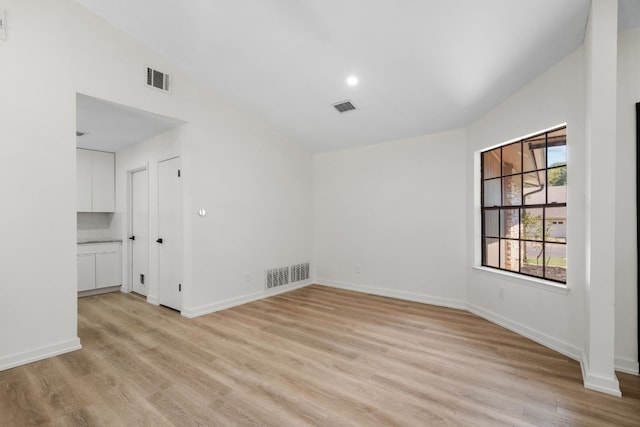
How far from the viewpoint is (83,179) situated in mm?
5160

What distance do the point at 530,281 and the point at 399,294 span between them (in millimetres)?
1958

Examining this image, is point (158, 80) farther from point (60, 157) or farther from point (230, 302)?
point (230, 302)

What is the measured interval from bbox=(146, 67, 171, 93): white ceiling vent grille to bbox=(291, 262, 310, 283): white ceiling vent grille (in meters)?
3.36

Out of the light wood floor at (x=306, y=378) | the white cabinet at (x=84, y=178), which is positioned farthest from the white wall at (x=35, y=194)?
the white cabinet at (x=84, y=178)

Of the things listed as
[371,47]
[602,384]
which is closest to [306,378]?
[602,384]

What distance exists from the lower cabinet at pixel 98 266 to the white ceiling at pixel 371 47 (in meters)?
3.41

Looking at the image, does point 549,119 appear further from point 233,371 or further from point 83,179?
point 83,179

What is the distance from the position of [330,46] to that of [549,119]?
7.62 feet

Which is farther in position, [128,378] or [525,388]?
[128,378]

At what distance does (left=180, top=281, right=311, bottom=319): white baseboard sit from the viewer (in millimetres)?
3885

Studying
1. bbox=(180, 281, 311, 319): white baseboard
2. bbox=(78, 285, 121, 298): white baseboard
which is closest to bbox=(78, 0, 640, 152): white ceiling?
bbox=(180, 281, 311, 319): white baseboard

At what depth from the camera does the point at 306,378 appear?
2420 millimetres

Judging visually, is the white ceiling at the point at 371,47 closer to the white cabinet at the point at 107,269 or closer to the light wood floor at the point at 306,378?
the light wood floor at the point at 306,378

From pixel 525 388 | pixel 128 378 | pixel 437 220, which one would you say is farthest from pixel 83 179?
pixel 525 388
